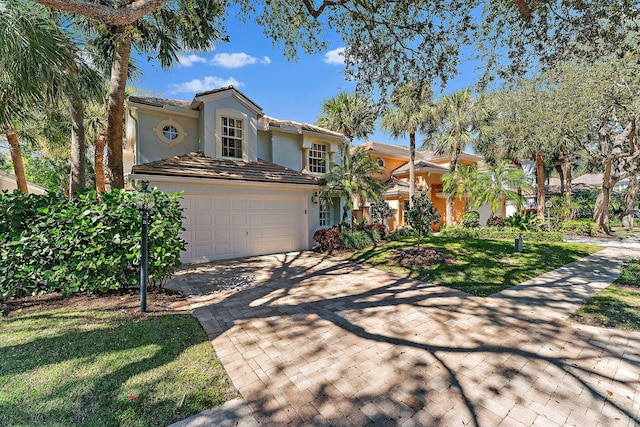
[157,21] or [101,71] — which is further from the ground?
[157,21]

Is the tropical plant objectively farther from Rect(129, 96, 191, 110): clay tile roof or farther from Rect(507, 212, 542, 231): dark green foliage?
Rect(507, 212, 542, 231): dark green foliage

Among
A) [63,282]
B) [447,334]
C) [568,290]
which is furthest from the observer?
[568,290]

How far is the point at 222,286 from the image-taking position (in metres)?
6.83

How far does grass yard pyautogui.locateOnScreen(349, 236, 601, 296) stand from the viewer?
7233mm

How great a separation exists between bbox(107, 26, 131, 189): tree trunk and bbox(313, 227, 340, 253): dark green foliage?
7.22 m

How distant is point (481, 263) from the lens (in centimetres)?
922

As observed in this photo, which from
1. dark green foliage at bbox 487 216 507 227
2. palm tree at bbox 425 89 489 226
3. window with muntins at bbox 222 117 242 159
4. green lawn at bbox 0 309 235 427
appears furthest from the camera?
dark green foliage at bbox 487 216 507 227

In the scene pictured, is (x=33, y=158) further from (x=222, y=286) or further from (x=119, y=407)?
(x=119, y=407)

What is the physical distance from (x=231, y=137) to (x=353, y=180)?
18.2 feet

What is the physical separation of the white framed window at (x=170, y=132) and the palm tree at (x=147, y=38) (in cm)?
233

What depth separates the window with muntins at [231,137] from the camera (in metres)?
11.2

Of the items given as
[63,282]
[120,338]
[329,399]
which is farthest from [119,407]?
[63,282]

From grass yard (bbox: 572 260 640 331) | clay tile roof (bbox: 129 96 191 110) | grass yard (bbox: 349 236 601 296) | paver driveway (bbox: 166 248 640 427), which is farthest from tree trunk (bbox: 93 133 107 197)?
grass yard (bbox: 572 260 640 331)

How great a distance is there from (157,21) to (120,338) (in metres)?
8.91
